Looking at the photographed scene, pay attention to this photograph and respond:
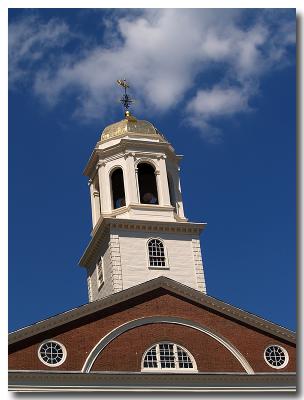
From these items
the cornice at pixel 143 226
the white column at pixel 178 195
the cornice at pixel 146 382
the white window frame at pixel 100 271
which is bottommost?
the cornice at pixel 146 382

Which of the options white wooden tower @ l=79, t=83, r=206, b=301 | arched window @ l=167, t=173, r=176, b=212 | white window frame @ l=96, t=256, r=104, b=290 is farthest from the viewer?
arched window @ l=167, t=173, r=176, b=212

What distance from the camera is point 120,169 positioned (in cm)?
3466

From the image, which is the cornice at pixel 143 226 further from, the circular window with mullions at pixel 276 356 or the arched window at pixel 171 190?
the circular window with mullions at pixel 276 356

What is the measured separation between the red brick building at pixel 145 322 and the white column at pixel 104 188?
0.05m

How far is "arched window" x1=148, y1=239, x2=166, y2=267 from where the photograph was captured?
31922mm

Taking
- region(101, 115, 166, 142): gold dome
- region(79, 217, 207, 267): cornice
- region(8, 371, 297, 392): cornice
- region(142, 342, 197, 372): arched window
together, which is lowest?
region(8, 371, 297, 392): cornice

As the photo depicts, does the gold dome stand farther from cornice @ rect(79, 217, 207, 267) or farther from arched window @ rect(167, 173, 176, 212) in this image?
cornice @ rect(79, 217, 207, 267)

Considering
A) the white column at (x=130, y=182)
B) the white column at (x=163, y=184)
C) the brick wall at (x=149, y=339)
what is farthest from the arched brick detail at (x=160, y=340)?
the white column at (x=163, y=184)

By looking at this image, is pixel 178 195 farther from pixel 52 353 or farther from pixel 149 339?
pixel 52 353

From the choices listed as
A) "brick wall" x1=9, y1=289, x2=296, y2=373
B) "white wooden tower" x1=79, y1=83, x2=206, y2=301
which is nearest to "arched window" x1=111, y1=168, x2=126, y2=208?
"white wooden tower" x1=79, y1=83, x2=206, y2=301

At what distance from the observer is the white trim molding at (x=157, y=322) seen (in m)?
26.7

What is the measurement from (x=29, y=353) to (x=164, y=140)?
44.0 feet

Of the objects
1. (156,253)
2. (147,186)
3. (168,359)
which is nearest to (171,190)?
(147,186)

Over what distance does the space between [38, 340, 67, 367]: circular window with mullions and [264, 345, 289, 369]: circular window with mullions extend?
24.6ft
